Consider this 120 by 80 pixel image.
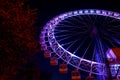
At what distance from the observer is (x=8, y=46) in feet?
33.4

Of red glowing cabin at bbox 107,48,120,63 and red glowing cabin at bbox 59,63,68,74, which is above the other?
red glowing cabin at bbox 107,48,120,63

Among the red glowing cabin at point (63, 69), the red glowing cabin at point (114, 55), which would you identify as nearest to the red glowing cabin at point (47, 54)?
the red glowing cabin at point (63, 69)

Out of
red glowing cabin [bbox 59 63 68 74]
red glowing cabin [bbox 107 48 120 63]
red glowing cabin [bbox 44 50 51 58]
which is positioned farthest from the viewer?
red glowing cabin [bbox 44 50 51 58]

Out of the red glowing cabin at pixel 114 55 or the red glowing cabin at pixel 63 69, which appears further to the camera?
the red glowing cabin at pixel 114 55

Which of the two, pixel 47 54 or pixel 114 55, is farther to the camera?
pixel 47 54

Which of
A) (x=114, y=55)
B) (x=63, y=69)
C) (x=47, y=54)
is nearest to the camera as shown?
(x=63, y=69)

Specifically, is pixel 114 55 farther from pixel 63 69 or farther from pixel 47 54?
pixel 47 54

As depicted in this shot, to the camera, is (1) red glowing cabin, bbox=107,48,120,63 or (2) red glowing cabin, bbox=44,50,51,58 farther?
(2) red glowing cabin, bbox=44,50,51,58

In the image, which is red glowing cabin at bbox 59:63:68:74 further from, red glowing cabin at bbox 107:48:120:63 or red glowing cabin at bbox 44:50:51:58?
red glowing cabin at bbox 107:48:120:63

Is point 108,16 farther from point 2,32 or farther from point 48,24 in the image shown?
point 2,32

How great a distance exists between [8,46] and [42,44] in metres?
9.42

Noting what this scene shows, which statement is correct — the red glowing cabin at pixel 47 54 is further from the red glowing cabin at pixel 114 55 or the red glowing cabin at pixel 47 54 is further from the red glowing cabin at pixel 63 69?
the red glowing cabin at pixel 114 55

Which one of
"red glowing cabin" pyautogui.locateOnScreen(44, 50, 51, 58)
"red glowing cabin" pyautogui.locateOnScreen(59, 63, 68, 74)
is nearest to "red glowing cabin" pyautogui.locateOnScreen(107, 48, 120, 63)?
"red glowing cabin" pyautogui.locateOnScreen(59, 63, 68, 74)

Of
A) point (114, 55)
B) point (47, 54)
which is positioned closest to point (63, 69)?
point (47, 54)
